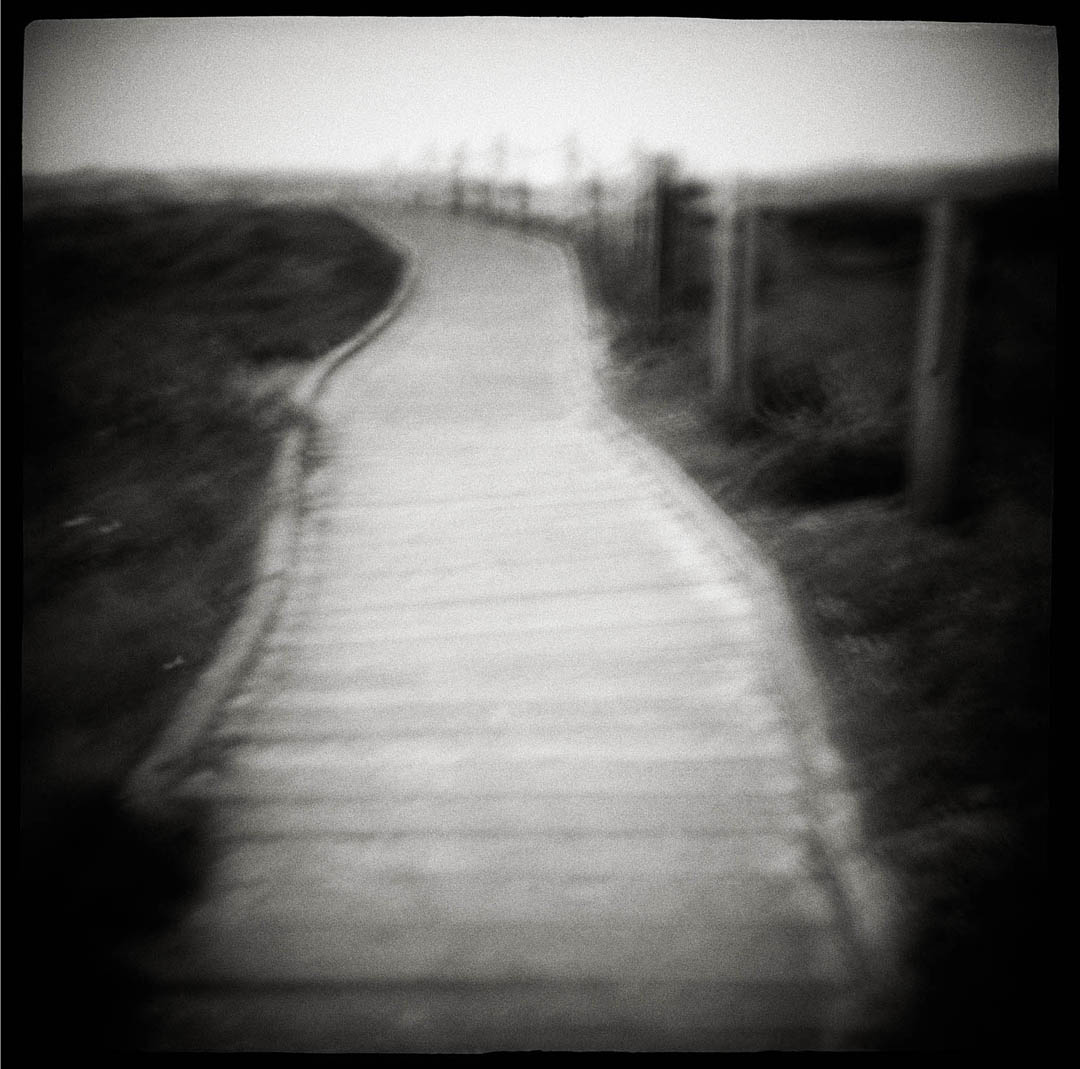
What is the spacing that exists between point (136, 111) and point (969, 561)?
273 cm

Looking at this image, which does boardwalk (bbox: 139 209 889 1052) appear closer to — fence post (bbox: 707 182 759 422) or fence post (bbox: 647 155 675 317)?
fence post (bbox: 707 182 759 422)

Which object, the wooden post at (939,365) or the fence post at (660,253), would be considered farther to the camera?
the fence post at (660,253)

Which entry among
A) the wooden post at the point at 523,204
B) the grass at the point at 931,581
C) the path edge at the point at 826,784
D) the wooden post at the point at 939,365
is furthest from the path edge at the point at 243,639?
A: the wooden post at the point at 939,365

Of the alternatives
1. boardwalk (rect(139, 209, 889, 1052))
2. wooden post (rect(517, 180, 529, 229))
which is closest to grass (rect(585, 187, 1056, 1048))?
Result: boardwalk (rect(139, 209, 889, 1052))

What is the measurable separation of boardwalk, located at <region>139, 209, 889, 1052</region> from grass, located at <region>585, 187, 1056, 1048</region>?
174 millimetres

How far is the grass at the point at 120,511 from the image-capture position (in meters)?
1.67

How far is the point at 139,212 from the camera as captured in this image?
8.27ft

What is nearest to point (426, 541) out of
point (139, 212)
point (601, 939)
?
point (139, 212)

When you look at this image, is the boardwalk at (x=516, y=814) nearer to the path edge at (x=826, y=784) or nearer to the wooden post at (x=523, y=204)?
the path edge at (x=826, y=784)

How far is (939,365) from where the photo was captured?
7.54 feet

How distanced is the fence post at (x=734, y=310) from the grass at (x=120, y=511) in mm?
1938

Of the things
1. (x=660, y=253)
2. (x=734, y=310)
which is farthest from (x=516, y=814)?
(x=660, y=253)

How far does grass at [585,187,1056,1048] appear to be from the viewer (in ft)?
4.95

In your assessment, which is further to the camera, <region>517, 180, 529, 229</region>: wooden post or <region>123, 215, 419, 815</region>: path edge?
<region>517, 180, 529, 229</region>: wooden post
